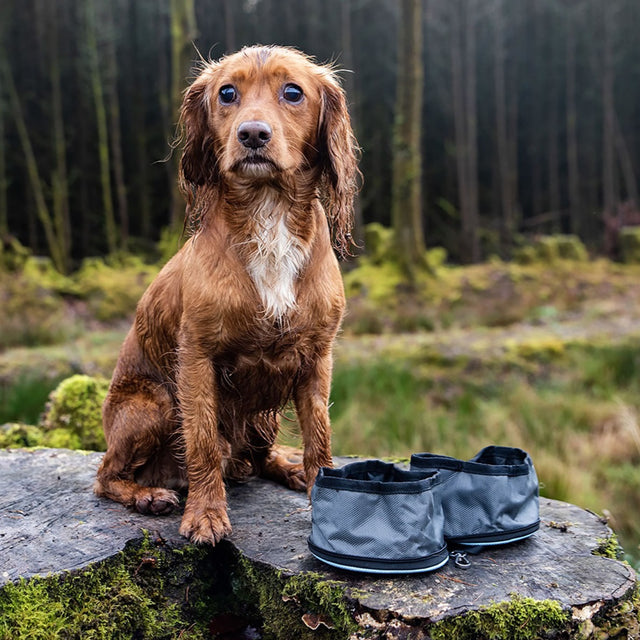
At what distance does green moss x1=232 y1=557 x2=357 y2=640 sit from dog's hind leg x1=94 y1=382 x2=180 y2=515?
57 cm

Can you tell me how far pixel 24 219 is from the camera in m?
23.4

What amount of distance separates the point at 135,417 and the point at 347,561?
1148mm

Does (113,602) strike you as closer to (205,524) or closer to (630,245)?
(205,524)

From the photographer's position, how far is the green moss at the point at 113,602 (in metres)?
2.14

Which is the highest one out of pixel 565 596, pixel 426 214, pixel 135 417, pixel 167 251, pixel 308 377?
pixel 308 377

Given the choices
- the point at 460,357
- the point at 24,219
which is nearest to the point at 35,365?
the point at 460,357

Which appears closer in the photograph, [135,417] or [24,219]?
[135,417]

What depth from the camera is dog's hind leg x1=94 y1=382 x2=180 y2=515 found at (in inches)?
111

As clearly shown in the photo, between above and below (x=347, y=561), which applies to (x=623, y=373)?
below

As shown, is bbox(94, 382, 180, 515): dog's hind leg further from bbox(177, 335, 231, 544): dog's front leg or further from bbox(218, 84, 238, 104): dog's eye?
bbox(218, 84, 238, 104): dog's eye

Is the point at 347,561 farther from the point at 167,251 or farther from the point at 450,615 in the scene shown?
the point at 167,251

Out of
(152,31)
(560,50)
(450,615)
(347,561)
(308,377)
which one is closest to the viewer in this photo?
(450,615)

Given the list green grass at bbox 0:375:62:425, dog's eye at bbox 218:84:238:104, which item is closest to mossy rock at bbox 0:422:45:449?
green grass at bbox 0:375:62:425

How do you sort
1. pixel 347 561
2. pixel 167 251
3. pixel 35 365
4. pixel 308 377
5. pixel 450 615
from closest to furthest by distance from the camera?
pixel 450 615, pixel 347 561, pixel 308 377, pixel 35 365, pixel 167 251
